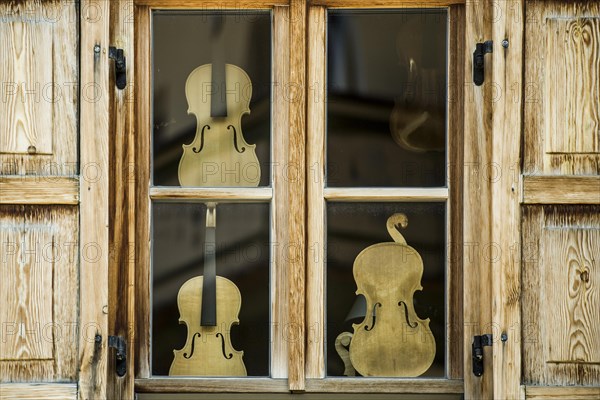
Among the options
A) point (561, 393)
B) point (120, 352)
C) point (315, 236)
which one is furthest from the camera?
point (315, 236)

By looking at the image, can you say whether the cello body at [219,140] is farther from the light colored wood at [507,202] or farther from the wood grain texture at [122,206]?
the light colored wood at [507,202]

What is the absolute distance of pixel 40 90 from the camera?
2.94 meters

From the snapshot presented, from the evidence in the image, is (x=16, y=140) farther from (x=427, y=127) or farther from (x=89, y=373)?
(x=427, y=127)

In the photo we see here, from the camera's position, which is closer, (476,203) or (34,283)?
(34,283)

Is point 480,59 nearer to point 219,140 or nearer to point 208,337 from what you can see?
point 219,140

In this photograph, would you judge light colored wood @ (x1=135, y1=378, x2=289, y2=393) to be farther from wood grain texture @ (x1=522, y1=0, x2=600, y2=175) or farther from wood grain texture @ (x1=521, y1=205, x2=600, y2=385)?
wood grain texture @ (x1=522, y1=0, x2=600, y2=175)

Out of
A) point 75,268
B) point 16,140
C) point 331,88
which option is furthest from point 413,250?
point 16,140

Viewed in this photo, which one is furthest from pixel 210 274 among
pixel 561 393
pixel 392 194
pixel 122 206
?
pixel 561 393

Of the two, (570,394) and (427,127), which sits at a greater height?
(427,127)

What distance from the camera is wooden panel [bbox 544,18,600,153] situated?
2902mm

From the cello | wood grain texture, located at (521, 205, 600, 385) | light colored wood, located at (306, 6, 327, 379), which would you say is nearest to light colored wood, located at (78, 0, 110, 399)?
the cello

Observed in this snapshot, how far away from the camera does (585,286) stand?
289 cm

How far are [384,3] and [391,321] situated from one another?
3.62 ft

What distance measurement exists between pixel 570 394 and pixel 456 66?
3.80 feet
